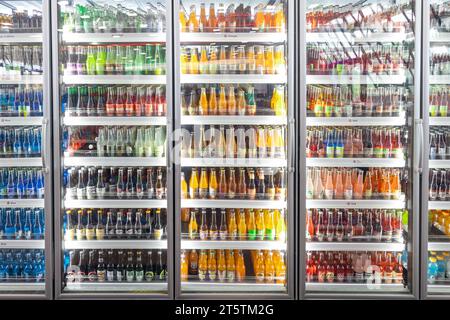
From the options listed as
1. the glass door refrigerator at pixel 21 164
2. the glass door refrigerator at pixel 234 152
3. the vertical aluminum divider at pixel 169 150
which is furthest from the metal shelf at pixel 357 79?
the glass door refrigerator at pixel 21 164

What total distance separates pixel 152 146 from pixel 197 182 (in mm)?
456

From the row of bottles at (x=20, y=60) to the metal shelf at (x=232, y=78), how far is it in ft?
3.91

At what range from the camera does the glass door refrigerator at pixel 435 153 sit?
343 cm

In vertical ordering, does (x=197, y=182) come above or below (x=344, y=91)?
below

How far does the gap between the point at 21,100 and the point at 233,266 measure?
2086 mm

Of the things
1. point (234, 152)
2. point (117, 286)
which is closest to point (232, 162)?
point (234, 152)

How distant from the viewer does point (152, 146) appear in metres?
3.84

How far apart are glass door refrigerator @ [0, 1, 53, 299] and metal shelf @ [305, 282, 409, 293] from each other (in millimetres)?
1979

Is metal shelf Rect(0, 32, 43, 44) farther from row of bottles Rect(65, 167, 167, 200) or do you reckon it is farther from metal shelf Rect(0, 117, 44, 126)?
row of bottles Rect(65, 167, 167, 200)

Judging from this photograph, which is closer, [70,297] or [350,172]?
[70,297]
